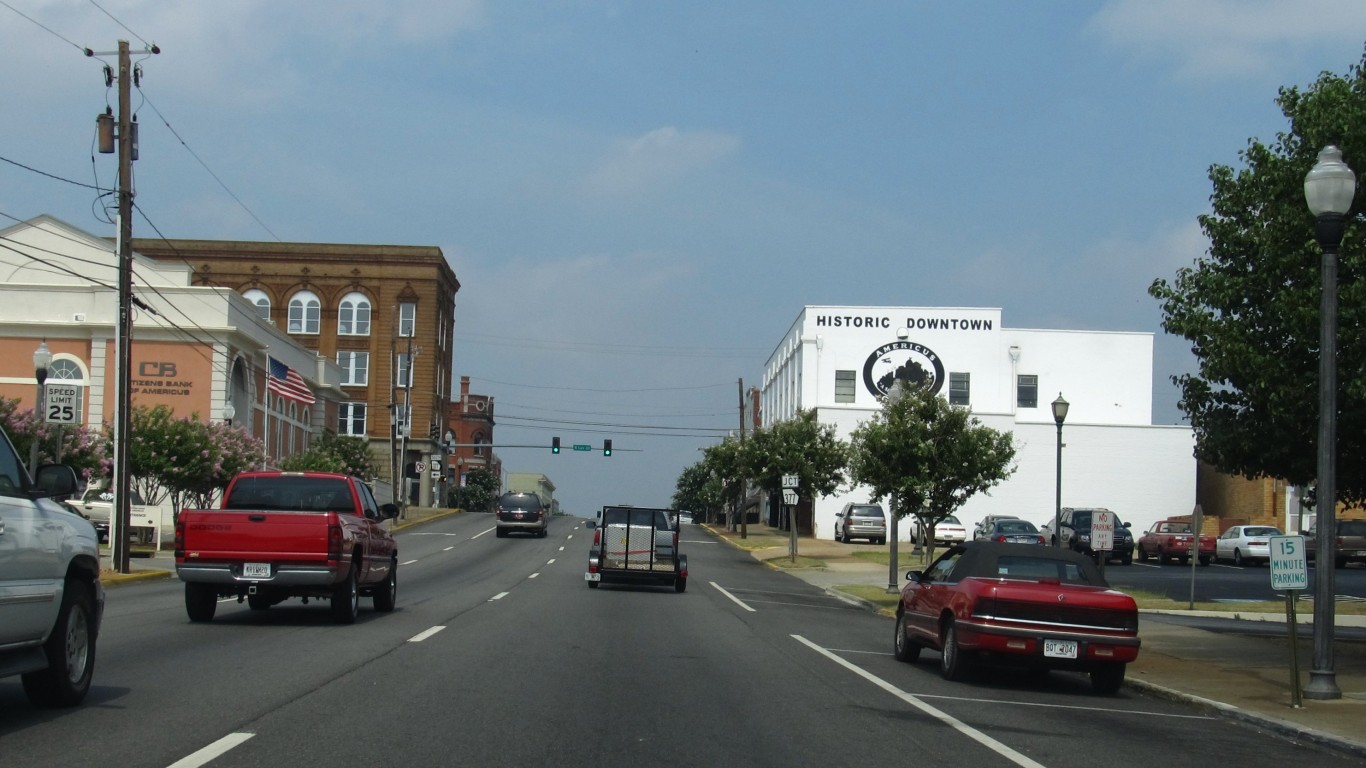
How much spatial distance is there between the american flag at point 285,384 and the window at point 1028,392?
36.7 meters

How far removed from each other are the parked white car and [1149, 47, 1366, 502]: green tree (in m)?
31.4

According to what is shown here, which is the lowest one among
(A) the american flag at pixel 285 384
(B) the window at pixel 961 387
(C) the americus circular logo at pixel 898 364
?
(A) the american flag at pixel 285 384

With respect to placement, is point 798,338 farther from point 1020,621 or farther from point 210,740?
point 210,740

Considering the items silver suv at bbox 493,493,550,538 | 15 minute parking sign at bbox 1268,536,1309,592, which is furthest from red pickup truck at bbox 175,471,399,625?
silver suv at bbox 493,493,550,538

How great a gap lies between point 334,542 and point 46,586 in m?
7.90

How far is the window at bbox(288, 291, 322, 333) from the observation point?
297ft

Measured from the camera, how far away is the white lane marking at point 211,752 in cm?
803

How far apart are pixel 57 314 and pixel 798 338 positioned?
3742 centimetres

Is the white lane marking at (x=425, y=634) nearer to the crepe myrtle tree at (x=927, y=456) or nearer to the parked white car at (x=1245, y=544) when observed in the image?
the crepe myrtle tree at (x=927, y=456)

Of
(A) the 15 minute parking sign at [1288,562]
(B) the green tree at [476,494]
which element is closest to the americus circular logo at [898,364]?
(B) the green tree at [476,494]

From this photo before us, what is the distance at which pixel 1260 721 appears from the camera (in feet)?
39.9

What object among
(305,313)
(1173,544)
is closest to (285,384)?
(1173,544)

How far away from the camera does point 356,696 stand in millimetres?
11078

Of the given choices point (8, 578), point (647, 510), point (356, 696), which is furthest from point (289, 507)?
point (647, 510)
